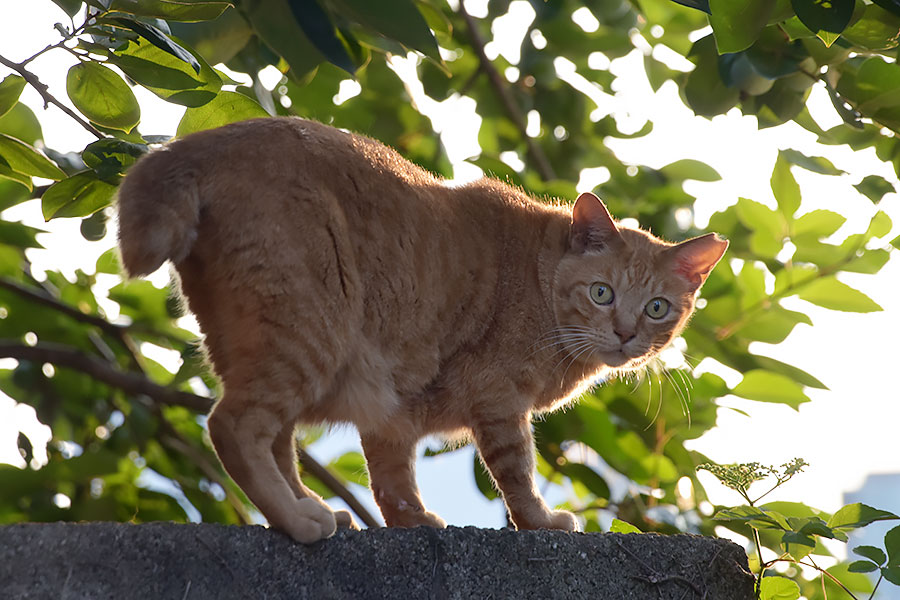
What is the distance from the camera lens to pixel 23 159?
1329 millimetres

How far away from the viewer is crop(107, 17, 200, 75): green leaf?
115 centimetres

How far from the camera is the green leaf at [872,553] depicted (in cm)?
113

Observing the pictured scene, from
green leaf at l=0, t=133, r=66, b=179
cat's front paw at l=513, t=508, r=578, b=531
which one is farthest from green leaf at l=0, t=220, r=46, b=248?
cat's front paw at l=513, t=508, r=578, b=531

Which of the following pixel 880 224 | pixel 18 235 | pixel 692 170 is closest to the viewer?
pixel 880 224

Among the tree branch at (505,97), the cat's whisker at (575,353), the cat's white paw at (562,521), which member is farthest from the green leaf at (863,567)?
the tree branch at (505,97)

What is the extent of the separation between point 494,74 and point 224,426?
1.50 meters

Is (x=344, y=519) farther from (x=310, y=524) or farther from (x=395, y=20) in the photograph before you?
(x=395, y=20)

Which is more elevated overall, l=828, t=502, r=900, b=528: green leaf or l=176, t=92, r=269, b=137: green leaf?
l=176, t=92, r=269, b=137: green leaf

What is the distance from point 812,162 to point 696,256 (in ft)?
1.01

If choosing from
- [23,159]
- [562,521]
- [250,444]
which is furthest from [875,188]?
[23,159]

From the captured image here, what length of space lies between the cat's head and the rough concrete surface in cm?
50

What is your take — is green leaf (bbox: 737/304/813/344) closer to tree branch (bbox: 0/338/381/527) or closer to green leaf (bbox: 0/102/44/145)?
tree branch (bbox: 0/338/381/527)

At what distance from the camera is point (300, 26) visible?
1.45m

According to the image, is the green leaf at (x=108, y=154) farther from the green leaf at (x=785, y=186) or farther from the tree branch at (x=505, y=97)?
the green leaf at (x=785, y=186)
